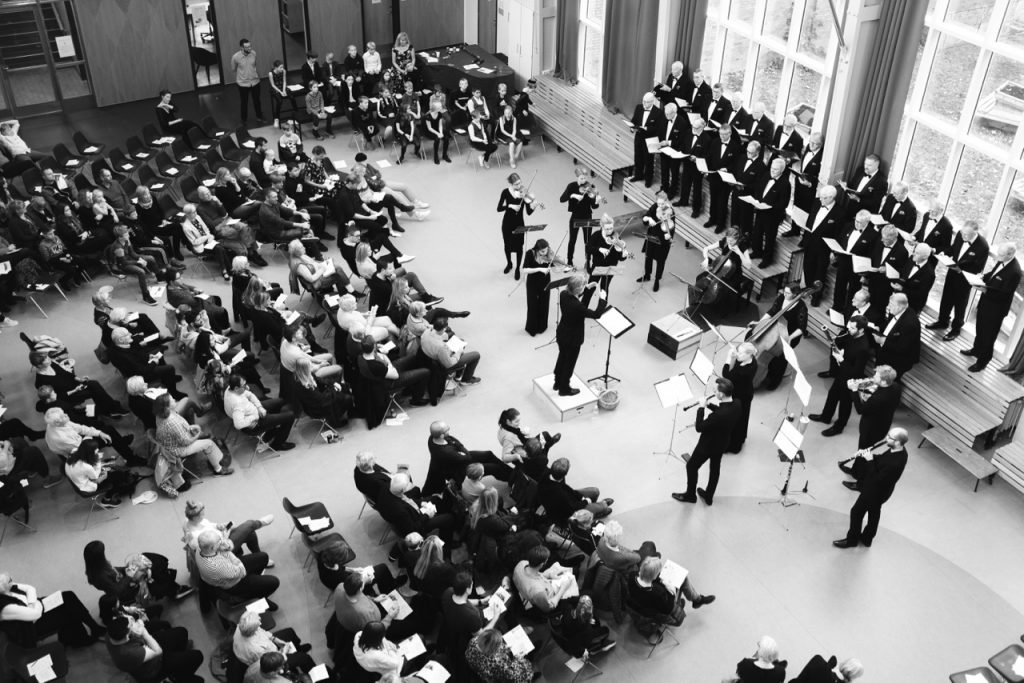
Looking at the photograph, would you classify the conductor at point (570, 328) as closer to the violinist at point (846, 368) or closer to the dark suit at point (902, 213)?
the violinist at point (846, 368)

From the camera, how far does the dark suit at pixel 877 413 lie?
9.71 meters

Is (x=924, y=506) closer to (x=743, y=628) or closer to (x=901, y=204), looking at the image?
(x=743, y=628)

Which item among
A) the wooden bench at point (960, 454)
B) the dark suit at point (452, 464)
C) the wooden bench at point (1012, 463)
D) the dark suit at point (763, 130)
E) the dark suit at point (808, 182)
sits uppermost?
the dark suit at point (763, 130)

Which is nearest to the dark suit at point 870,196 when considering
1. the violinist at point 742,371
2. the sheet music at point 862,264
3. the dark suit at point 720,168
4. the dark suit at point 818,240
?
the dark suit at point 818,240

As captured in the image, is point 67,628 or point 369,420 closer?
point 67,628

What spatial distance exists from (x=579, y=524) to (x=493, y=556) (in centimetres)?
90

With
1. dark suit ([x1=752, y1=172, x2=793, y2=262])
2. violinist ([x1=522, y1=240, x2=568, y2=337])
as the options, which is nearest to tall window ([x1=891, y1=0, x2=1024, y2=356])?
dark suit ([x1=752, y1=172, x2=793, y2=262])

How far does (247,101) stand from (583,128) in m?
6.72

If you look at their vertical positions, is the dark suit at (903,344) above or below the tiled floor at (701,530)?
above

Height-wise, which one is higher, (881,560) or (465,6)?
(465,6)

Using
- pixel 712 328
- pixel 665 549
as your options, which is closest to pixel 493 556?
pixel 665 549

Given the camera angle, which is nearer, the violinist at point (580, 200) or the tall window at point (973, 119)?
the tall window at point (973, 119)

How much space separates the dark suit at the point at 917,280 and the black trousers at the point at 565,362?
4030 millimetres

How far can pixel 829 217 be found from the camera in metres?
12.3
